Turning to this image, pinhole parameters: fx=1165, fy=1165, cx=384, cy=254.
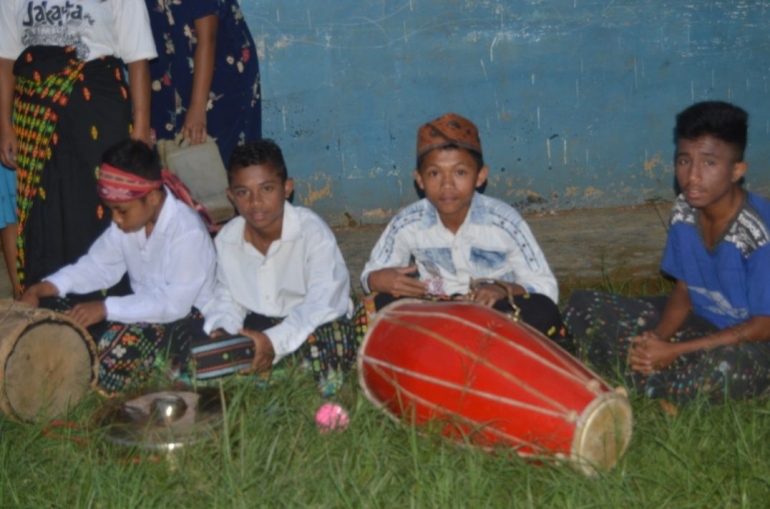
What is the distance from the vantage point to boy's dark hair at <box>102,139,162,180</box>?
14.1ft

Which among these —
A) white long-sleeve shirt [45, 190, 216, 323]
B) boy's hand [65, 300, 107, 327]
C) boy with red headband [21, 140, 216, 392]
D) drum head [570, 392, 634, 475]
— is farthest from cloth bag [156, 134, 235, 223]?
drum head [570, 392, 634, 475]

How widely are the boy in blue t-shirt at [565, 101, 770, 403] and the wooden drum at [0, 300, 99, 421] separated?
1.82 m

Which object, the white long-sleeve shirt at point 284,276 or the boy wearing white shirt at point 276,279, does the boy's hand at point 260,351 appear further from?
the white long-sleeve shirt at point 284,276

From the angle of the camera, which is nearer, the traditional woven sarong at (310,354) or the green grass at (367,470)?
the green grass at (367,470)

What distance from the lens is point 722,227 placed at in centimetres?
406

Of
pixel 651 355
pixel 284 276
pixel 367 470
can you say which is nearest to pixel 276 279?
pixel 284 276

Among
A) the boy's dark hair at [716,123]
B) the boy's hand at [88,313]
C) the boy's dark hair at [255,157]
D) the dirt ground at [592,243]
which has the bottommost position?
the dirt ground at [592,243]

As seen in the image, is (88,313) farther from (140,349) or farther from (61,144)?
(61,144)

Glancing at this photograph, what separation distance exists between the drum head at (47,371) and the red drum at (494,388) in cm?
109

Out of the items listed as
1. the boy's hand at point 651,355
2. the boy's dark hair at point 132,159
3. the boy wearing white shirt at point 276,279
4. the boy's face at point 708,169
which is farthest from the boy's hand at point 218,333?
the boy's face at point 708,169

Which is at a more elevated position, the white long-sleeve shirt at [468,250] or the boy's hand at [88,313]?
the white long-sleeve shirt at [468,250]

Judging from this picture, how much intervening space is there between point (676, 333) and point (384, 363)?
1224mm

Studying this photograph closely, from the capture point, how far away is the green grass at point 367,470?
3.30 m

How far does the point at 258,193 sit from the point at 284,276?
37 cm
